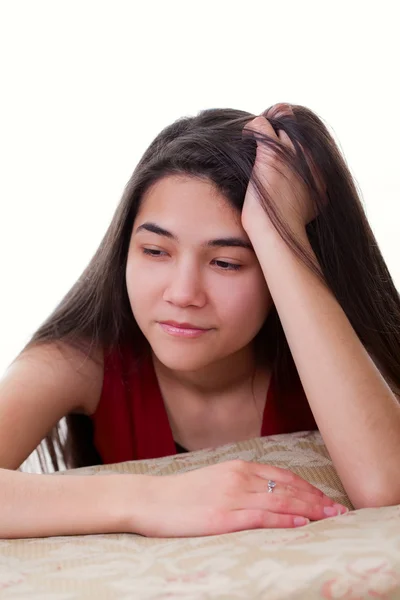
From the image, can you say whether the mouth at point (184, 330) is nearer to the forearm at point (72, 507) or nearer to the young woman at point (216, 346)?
the young woman at point (216, 346)

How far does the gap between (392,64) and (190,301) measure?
8.21ft

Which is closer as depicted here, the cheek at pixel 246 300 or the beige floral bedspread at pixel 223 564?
the beige floral bedspread at pixel 223 564

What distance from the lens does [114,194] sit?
3.74 metres

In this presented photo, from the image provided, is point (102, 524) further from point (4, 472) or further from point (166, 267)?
point (166, 267)

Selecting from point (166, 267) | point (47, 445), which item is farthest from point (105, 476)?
point (47, 445)

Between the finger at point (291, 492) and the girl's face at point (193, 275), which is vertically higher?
the girl's face at point (193, 275)

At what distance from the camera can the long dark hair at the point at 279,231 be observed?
175 cm

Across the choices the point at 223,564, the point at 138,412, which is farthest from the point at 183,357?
the point at 223,564

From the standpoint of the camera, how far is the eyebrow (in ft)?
5.40

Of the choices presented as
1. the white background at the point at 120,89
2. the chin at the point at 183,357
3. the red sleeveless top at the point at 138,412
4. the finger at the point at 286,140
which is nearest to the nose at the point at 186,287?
the chin at the point at 183,357

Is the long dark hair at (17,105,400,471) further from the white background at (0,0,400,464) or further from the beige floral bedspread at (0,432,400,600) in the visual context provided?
the white background at (0,0,400,464)

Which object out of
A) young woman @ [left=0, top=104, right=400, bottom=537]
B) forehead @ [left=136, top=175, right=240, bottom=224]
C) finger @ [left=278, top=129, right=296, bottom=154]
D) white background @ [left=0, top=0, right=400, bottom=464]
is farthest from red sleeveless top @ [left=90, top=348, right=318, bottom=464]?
white background @ [left=0, top=0, right=400, bottom=464]

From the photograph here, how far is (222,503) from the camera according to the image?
1.27 meters

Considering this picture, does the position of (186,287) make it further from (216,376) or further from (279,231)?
(216,376)
